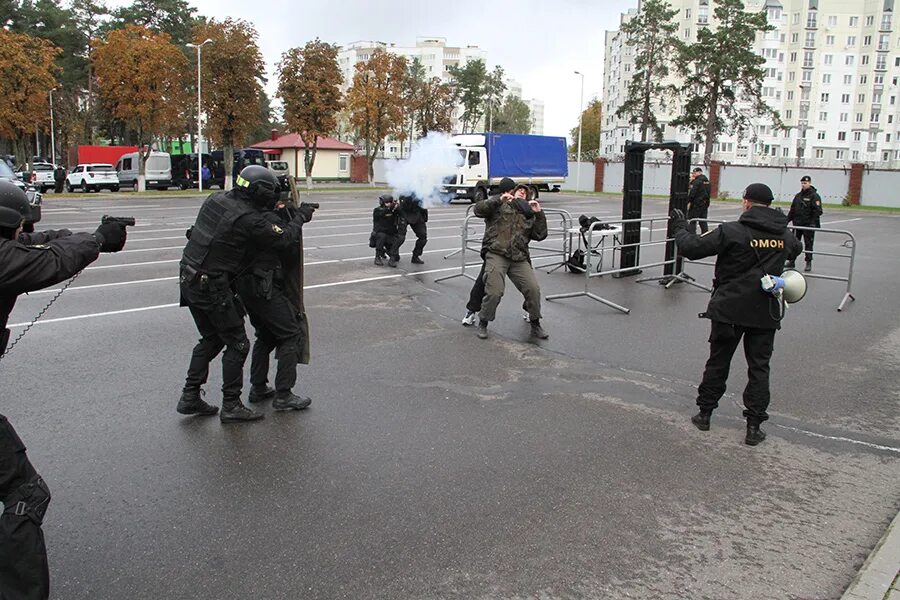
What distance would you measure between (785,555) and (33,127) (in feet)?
152

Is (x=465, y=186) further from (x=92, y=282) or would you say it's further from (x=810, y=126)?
(x=810, y=126)

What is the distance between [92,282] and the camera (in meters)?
11.6

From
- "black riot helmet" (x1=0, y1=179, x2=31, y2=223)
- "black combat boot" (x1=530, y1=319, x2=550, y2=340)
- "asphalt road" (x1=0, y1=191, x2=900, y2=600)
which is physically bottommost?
"asphalt road" (x1=0, y1=191, x2=900, y2=600)

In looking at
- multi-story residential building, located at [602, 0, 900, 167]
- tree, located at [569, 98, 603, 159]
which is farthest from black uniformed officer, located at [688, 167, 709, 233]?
tree, located at [569, 98, 603, 159]

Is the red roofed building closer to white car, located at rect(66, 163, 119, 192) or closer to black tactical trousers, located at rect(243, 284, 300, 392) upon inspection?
white car, located at rect(66, 163, 119, 192)

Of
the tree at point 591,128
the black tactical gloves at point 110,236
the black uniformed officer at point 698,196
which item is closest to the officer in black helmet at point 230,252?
the black tactical gloves at point 110,236

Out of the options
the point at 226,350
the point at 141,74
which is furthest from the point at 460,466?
the point at 141,74

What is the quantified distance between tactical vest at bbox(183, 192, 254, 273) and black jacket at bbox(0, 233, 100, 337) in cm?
192

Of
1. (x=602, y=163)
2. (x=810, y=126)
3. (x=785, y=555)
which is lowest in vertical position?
(x=785, y=555)

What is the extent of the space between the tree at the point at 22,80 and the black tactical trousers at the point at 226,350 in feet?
126

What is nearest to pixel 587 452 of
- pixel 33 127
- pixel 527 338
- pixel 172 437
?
pixel 172 437

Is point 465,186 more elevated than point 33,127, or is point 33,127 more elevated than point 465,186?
point 33,127

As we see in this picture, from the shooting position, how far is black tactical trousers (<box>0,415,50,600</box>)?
2998 mm

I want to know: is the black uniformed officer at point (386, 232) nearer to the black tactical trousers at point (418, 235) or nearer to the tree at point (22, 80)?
the black tactical trousers at point (418, 235)
